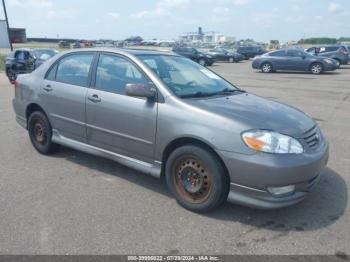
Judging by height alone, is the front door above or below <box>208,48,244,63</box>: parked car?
above

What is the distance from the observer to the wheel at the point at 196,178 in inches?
137

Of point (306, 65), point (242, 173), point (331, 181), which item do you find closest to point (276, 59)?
point (306, 65)

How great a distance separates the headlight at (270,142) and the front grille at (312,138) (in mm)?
223

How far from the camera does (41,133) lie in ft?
18.0

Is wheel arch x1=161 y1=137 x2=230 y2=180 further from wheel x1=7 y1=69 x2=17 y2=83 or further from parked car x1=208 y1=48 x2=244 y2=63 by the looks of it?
parked car x1=208 y1=48 x2=244 y2=63

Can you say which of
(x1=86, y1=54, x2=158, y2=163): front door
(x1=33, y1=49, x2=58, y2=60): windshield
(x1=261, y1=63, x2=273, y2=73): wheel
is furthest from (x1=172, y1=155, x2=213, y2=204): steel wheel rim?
(x1=261, y1=63, x2=273, y2=73): wheel

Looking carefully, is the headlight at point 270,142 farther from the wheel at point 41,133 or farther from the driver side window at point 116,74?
the wheel at point 41,133

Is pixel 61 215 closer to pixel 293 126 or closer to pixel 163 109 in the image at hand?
pixel 163 109

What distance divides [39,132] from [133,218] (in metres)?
2.72

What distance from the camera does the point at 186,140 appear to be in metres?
3.72

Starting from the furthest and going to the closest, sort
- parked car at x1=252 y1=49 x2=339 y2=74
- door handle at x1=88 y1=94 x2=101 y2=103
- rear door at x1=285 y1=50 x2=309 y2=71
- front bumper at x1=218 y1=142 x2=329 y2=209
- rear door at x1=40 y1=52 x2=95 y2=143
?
rear door at x1=285 y1=50 x2=309 y2=71 < parked car at x1=252 y1=49 x2=339 y2=74 < rear door at x1=40 y1=52 x2=95 y2=143 < door handle at x1=88 y1=94 x2=101 y2=103 < front bumper at x1=218 y1=142 x2=329 y2=209

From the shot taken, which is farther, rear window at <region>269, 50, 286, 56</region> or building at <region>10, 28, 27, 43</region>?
building at <region>10, 28, 27, 43</region>

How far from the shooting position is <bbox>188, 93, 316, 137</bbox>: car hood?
3477 millimetres

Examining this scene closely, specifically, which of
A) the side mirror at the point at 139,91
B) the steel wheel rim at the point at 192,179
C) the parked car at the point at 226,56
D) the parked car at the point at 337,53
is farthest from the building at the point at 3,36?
the steel wheel rim at the point at 192,179
